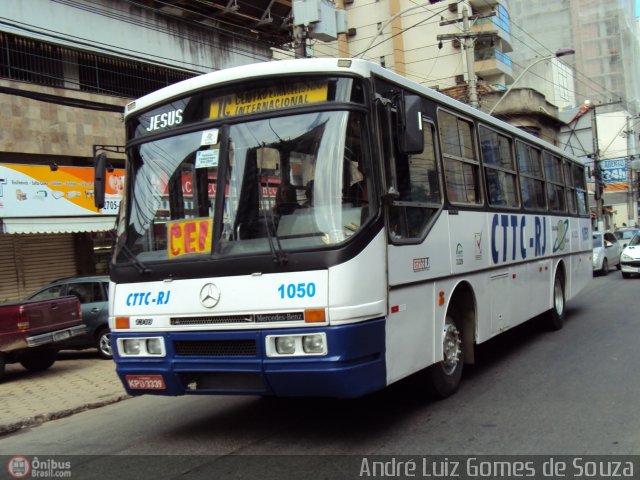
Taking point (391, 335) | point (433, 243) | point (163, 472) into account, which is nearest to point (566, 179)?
point (433, 243)

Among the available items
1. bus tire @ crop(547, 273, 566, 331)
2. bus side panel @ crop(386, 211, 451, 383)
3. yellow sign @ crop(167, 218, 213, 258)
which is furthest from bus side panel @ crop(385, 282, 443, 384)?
bus tire @ crop(547, 273, 566, 331)

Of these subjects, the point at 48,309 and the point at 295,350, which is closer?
the point at 295,350

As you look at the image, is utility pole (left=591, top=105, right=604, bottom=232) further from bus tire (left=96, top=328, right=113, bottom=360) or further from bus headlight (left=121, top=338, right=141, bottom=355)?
bus headlight (left=121, top=338, right=141, bottom=355)

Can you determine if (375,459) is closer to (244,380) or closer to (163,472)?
(244,380)

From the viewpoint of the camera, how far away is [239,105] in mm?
5156

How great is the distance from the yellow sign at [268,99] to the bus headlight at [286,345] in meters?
1.84

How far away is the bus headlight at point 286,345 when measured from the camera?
4.61 meters

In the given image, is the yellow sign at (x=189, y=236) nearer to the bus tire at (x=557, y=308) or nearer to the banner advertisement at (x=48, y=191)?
the bus tire at (x=557, y=308)

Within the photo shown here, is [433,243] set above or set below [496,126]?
below

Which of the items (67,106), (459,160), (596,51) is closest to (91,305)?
(67,106)

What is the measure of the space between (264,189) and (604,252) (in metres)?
20.5

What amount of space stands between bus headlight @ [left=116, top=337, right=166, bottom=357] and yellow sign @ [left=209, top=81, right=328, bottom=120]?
1937mm

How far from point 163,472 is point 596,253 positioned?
20585 mm

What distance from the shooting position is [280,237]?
4793 mm
